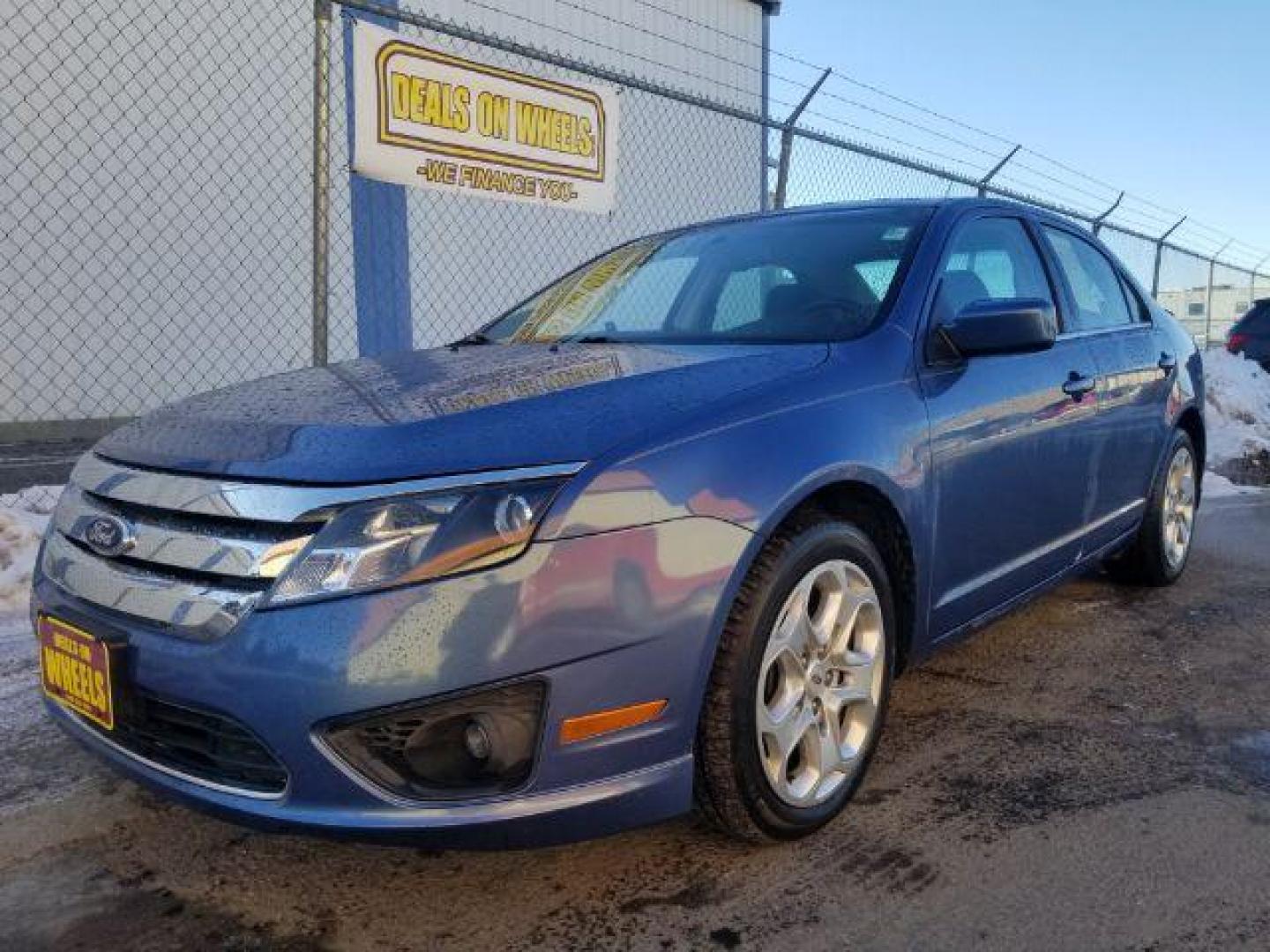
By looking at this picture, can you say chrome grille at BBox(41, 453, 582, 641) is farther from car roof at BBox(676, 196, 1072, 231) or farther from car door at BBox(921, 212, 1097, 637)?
car roof at BBox(676, 196, 1072, 231)

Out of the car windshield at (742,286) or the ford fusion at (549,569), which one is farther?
the car windshield at (742,286)

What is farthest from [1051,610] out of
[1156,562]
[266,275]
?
[266,275]

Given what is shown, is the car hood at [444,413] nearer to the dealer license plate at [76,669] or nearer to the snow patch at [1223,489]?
the dealer license plate at [76,669]

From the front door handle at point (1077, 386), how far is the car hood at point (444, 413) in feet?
3.71

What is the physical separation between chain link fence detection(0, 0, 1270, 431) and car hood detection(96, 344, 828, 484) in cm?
391

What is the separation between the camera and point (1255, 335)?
35.7 ft

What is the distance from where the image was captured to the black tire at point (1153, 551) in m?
4.09

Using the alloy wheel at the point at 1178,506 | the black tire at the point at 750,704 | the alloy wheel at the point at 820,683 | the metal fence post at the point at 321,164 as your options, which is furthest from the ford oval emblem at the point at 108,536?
the alloy wheel at the point at 1178,506

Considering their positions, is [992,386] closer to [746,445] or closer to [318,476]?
[746,445]

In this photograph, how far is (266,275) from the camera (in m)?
8.59

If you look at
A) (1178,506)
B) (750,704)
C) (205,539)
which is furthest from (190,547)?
(1178,506)

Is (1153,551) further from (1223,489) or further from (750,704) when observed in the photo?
(1223,489)

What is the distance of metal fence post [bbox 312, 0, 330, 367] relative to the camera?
4.35 metres

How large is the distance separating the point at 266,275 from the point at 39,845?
278 inches
